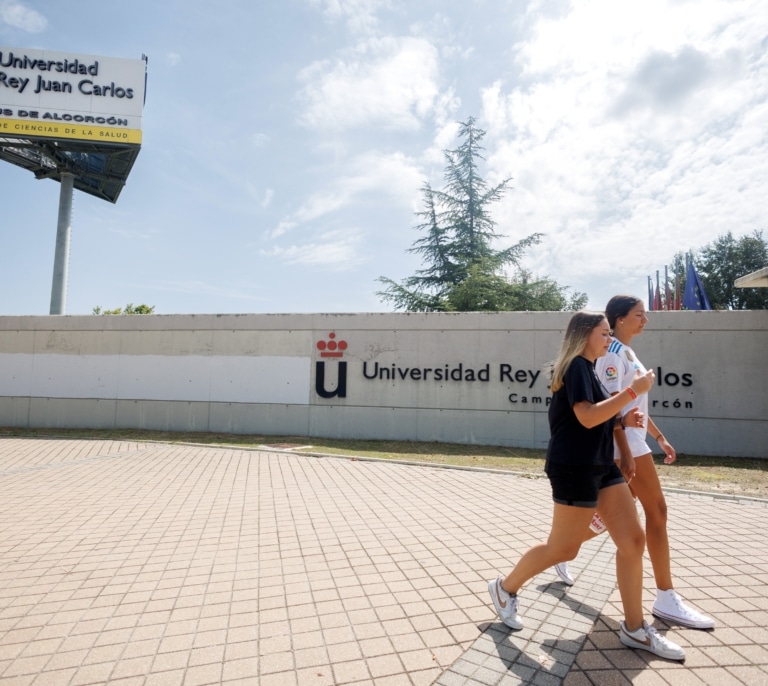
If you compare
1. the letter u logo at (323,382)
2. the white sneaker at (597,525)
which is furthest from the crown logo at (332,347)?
the white sneaker at (597,525)

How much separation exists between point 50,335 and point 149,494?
9918 millimetres

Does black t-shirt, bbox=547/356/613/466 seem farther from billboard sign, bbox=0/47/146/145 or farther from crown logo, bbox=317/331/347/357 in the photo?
billboard sign, bbox=0/47/146/145

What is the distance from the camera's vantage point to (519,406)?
11508mm

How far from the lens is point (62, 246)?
76.5 feet

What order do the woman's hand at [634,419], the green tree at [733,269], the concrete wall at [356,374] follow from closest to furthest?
the woman's hand at [634,419], the concrete wall at [356,374], the green tree at [733,269]

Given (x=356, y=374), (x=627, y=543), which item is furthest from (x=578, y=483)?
(x=356, y=374)

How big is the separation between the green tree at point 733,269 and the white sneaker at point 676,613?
40143mm

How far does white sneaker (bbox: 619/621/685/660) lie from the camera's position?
2637 mm

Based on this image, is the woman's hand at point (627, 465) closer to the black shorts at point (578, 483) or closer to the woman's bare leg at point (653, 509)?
the woman's bare leg at point (653, 509)

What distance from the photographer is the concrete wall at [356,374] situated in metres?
10.7

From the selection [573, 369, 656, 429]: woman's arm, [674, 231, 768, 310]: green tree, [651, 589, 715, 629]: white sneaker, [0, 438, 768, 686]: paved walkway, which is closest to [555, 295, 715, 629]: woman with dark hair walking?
[651, 589, 715, 629]: white sneaker

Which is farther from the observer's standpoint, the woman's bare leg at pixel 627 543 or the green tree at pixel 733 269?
the green tree at pixel 733 269

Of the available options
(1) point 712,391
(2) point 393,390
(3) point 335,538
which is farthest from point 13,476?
(1) point 712,391

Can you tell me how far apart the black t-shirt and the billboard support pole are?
1011 inches
